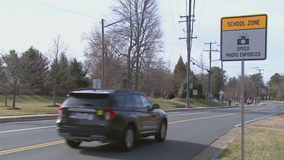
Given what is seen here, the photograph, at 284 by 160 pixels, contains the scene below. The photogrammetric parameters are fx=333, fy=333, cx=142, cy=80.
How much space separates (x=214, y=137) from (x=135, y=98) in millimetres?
5141

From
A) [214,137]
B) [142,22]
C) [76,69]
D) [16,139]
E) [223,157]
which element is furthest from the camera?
[76,69]

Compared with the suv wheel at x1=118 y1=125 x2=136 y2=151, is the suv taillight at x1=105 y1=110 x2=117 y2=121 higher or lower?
higher

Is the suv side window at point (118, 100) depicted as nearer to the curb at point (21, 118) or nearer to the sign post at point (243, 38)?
the sign post at point (243, 38)

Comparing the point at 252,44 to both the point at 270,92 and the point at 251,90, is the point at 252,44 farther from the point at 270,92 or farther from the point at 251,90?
the point at 270,92

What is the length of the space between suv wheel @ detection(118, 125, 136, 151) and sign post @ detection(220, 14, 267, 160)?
379 cm

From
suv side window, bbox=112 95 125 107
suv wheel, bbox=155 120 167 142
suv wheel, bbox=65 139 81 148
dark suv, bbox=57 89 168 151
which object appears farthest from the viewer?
suv wheel, bbox=155 120 167 142

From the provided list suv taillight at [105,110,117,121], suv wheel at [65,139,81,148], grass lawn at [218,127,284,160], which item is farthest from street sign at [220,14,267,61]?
suv wheel at [65,139,81,148]

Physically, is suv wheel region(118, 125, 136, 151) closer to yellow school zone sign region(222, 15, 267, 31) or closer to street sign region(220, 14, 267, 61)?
street sign region(220, 14, 267, 61)

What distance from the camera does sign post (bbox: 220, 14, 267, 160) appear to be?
6.68 metres

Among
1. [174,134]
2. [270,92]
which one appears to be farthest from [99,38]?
[270,92]

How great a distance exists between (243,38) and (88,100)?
468cm

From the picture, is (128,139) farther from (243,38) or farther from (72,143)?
(243,38)

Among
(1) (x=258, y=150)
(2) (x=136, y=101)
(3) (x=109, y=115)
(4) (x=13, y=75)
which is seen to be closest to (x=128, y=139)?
(3) (x=109, y=115)

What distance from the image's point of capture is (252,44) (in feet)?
22.1
